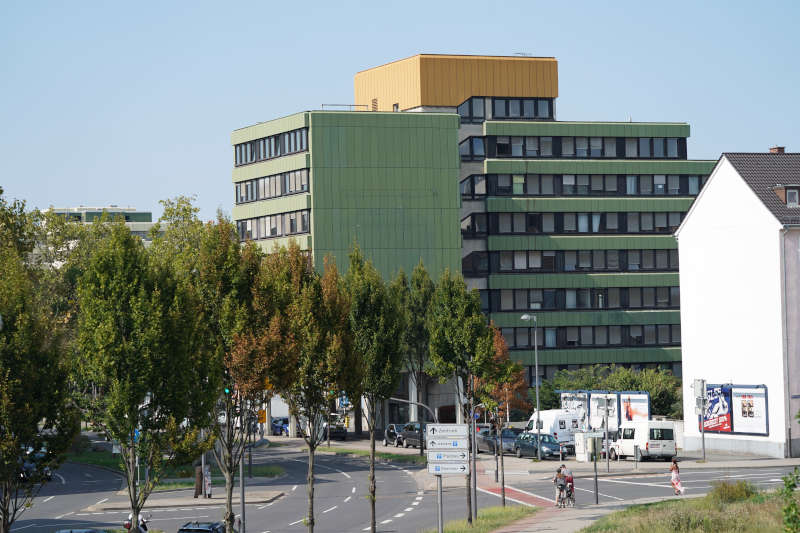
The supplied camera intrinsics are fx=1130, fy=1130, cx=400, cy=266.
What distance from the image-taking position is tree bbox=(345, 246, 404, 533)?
38500mm

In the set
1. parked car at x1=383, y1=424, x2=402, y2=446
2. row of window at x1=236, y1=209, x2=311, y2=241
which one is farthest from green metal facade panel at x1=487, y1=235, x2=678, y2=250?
parked car at x1=383, y1=424, x2=402, y2=446

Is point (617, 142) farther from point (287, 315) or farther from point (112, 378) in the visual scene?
point (112, 378)

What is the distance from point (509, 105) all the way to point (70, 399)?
7725 centimetres

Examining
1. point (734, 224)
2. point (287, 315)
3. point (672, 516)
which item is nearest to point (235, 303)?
point (287, 315)

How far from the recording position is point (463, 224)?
95.6m

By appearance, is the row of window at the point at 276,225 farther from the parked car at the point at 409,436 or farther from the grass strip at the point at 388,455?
the grass strip at the point at 388,455

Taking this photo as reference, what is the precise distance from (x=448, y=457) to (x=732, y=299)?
129 ft

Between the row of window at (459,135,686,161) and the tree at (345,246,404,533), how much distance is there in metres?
58.5

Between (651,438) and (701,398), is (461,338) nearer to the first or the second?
(651,438)

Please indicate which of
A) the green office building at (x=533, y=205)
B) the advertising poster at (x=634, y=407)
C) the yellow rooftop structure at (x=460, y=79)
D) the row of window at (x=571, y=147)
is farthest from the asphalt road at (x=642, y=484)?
the yellow rooftop structure at (x=460, y=79)

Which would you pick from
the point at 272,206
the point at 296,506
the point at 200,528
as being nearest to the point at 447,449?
the point at 200,528

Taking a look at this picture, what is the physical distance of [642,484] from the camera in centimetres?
5128

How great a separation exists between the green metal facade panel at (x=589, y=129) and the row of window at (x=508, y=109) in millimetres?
4195

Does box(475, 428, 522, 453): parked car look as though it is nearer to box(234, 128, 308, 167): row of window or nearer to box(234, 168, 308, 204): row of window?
box(234, 168, 308, 204): row of window
